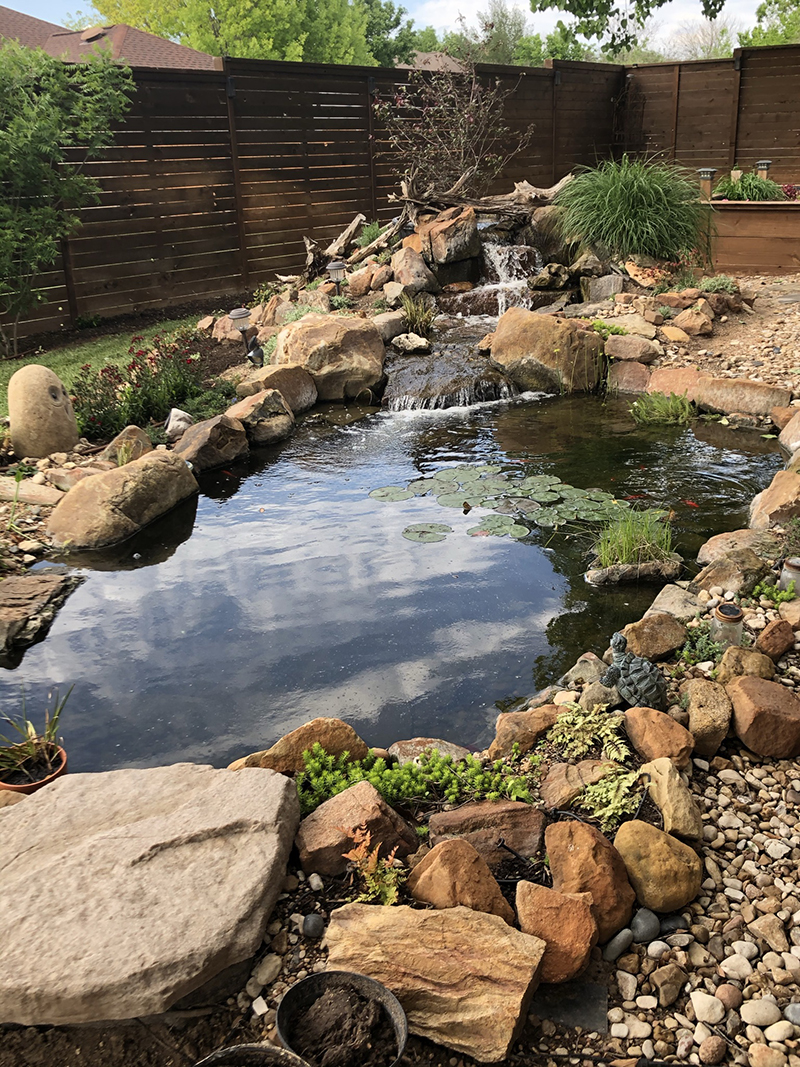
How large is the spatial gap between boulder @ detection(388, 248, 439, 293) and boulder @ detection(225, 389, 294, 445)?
10.3ft

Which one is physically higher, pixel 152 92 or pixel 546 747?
pixel 152 92

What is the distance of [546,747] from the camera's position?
298 centimetres

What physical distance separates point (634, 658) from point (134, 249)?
916 cm

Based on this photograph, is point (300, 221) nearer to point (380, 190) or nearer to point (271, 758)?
point (380, 190)

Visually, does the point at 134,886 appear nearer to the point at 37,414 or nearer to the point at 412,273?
the point at 37,414

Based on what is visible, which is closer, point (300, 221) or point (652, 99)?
point (300, 221)

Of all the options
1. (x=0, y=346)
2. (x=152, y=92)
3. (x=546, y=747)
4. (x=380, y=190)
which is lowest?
(x=546, y=747)

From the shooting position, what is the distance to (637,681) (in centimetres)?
307

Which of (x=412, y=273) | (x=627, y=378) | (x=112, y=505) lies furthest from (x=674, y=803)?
(x=412, y=273)

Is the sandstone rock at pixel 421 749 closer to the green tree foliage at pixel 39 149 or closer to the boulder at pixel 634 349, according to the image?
the boulder at pixel 634 349

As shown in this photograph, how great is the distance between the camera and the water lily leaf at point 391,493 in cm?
575

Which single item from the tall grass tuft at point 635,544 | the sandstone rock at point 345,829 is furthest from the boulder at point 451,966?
the tall grass tuft at point 635,544

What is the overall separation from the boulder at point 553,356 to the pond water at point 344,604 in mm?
1247

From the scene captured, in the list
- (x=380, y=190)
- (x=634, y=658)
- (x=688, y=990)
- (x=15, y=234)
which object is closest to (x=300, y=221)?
(x=380, y=190)
